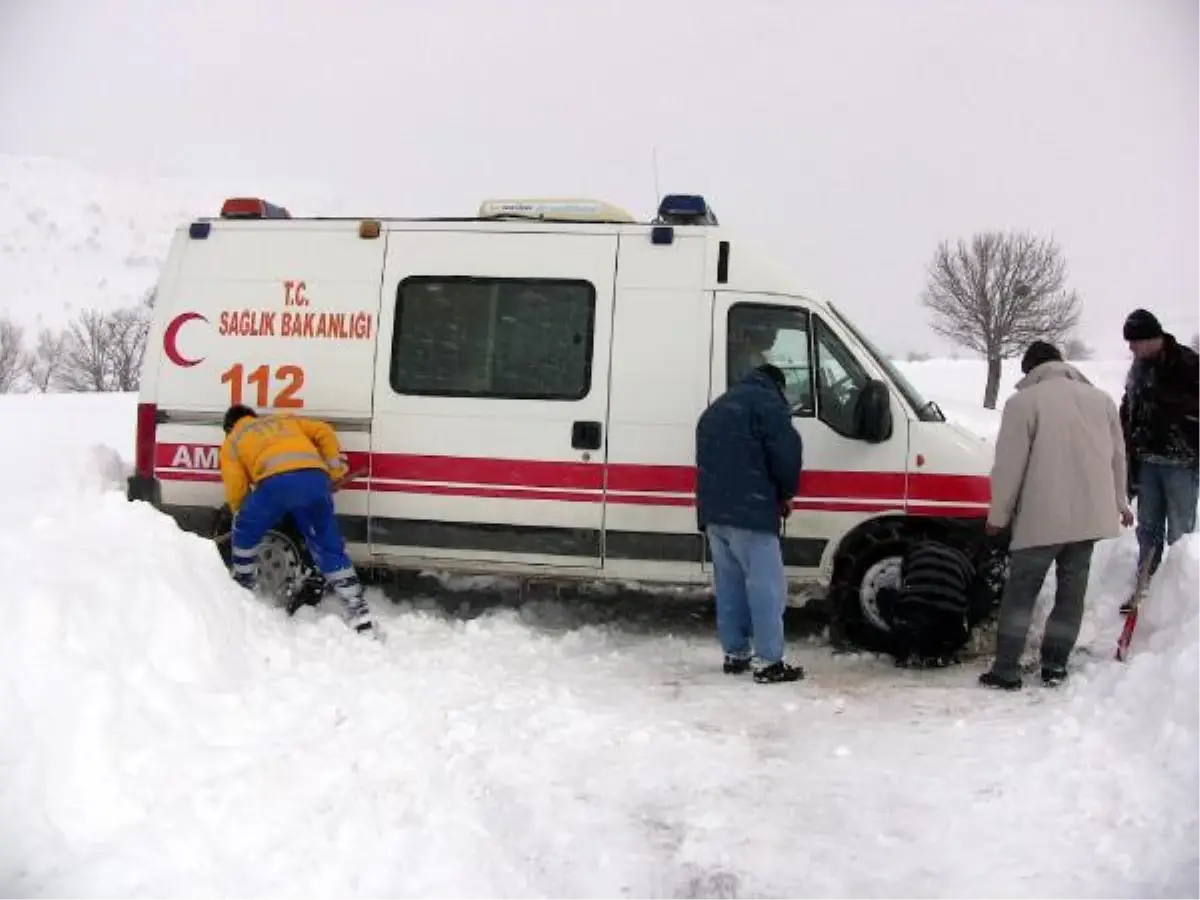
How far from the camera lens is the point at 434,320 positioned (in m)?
6.73

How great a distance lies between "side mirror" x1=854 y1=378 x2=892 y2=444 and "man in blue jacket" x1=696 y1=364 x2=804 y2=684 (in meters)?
0.67

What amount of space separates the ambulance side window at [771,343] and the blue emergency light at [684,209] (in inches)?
26.2

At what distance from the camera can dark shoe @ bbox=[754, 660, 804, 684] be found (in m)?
5.66

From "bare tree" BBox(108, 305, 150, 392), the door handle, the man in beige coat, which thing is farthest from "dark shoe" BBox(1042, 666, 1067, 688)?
"bare tree" BBox(108, 305, 150, 392)

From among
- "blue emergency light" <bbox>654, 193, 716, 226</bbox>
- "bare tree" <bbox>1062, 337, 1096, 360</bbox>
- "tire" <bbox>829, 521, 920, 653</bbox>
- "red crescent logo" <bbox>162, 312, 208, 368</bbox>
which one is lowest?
"tire" <bbox>829, 521, 920, 653</bbox>

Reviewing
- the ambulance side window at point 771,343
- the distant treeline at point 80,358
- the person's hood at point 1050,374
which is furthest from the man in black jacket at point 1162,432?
the distant treeline at point 80,358

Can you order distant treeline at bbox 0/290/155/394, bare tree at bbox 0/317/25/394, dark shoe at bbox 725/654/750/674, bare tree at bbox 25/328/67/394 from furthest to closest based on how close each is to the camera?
bare tree at bbox 25/328/67/394, bare tree at bbox 0/317/25/394, distant treeline at bbox 0/290/155/394, dark shoe at bbox 725/654/750/674

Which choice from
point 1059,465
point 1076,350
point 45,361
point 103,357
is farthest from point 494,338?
point 45,361

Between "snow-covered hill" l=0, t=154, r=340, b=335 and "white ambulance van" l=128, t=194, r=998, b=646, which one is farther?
"snow-covered hill" l=0, t=154, r=340, b=335

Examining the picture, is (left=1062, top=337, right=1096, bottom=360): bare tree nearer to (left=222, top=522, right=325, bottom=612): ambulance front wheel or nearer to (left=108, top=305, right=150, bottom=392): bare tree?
(left=222, top=522, right=325, bottom=612): ambulance front wheel

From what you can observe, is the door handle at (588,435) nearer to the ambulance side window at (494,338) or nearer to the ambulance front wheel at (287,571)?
the ambulance side window at (494,338)

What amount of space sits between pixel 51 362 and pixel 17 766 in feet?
213

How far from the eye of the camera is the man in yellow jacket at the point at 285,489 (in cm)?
612

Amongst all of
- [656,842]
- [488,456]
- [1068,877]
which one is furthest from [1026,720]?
[488,456]
